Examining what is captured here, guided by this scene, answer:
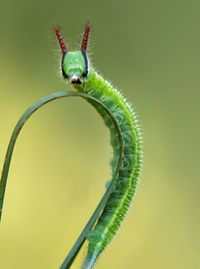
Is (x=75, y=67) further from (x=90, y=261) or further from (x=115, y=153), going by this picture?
(x=90, y=261)

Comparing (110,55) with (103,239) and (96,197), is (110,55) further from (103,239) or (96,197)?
(103,239)

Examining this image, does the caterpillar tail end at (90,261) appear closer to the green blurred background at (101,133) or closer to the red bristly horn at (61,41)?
the red bristly horn at (61,41)

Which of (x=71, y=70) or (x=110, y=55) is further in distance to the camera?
(x=110, y=55)

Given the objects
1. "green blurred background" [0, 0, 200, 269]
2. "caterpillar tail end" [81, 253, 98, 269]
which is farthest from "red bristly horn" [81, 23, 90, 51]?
"green blurred background" [0, 0, 200, 269]

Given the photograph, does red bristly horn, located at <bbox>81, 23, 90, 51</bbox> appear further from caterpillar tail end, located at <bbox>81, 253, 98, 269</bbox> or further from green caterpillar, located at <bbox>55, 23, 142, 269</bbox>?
caterpillar tail end, located at <bbox>81, 253, 98, 269</bbox>

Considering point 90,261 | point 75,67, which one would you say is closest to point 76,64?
point 75,67

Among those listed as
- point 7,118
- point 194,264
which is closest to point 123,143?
point 7,118

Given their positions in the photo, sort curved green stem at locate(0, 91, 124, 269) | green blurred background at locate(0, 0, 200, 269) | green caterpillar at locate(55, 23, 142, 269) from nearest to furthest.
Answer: curved green stem at locate(0, 91, 124, 269) < green caterpillar at locate(55, 23, 142, 269) < green blurred background at locate(0, 0, 200, 269)
